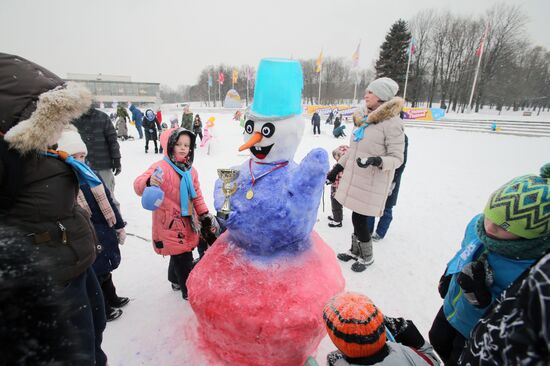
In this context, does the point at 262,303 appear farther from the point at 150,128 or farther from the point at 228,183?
the point at 150,128

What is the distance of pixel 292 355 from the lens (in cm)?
180

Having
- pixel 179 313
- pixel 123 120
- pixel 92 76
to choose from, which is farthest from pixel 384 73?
pixel 92 76

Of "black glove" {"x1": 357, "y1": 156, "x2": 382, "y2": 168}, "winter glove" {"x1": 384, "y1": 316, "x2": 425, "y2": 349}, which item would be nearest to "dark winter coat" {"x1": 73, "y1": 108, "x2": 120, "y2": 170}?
"black glove" {"x1": 357, "y1": 156, "x2": 382, "y2": 168}

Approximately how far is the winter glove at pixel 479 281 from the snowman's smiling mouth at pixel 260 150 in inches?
52.7

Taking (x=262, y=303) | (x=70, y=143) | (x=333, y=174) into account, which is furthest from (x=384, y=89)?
(x=70, y=143)

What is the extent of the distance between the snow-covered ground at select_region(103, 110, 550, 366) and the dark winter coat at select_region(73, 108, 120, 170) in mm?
1109

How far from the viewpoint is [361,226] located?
3.13 meters

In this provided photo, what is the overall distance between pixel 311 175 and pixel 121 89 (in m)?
67.6

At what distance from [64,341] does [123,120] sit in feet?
48.3

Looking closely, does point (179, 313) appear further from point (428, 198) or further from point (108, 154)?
point (428, 198)

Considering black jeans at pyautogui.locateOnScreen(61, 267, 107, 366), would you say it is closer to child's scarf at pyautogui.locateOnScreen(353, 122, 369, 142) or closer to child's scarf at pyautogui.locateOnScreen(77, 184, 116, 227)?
child's scarf at pyautogui.locateOnScreen(77, 184, 116, 227)

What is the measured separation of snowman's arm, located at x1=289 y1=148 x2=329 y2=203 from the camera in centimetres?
181

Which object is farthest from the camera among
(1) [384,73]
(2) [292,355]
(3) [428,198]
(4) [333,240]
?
(1) [384,73]

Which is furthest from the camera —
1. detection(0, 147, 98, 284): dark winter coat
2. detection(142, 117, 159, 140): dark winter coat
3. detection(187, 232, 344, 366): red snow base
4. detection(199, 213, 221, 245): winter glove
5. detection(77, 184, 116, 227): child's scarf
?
detection(142, 117, 159, 140): dark winter coat
